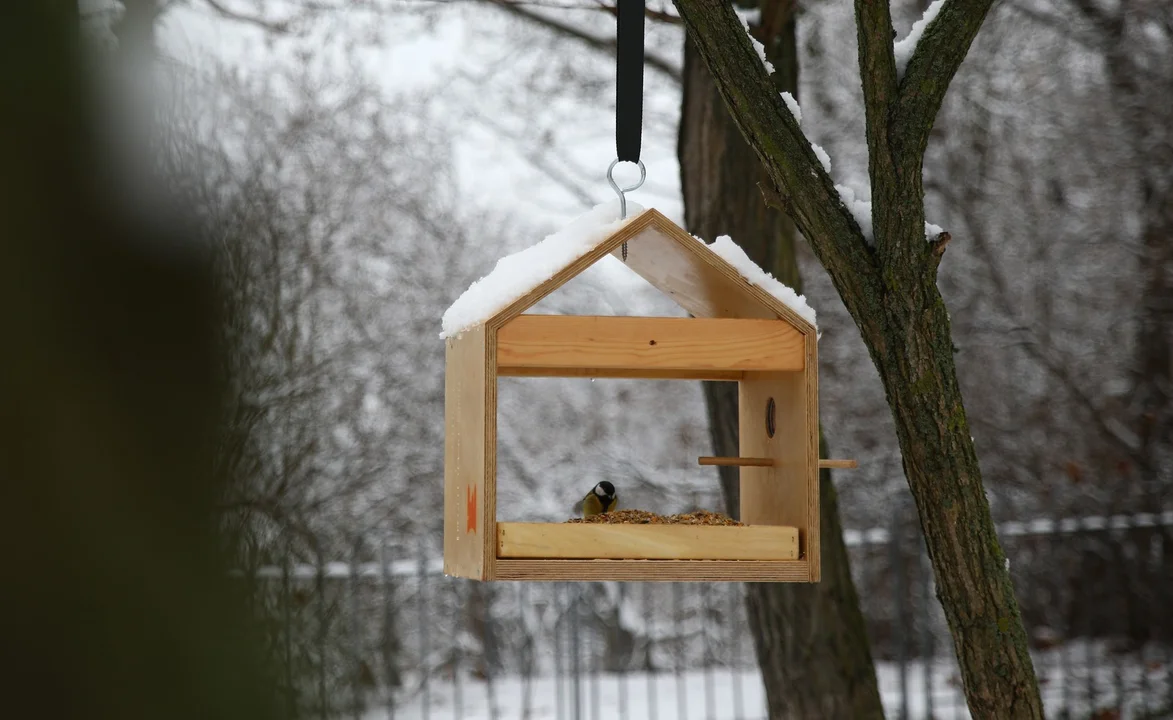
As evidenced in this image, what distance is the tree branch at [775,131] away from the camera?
2.56 m

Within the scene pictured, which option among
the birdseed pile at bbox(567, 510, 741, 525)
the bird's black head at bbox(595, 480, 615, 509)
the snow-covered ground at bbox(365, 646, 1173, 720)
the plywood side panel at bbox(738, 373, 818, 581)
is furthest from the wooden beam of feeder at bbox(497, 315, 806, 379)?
the snow-covered ground at bbox(365, 646, 1173, 720)

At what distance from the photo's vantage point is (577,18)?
766 centimetres

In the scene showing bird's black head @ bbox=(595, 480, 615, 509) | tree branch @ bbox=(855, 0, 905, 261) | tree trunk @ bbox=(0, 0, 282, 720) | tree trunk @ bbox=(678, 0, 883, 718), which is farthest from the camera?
tree trunk @ bbox=(678, 0, 883, 718)

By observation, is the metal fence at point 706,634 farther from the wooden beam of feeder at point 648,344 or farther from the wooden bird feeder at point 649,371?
the wooden beam of feeder at point 648,344

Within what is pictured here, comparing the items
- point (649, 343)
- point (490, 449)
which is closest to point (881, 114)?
point (649, 343)

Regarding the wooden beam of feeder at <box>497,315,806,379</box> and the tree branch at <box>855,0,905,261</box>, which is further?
the tree branch at <box>855,0,905,261</box>

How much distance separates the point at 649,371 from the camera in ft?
8.97

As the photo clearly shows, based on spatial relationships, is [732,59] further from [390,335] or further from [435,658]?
[435,658]

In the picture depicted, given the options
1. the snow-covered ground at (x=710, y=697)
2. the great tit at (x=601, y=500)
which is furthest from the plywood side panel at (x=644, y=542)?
the snow-covered ground at (x=710, y=697)

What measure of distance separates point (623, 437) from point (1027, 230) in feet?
10.9

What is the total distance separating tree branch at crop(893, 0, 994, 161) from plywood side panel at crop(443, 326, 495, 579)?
102 cm

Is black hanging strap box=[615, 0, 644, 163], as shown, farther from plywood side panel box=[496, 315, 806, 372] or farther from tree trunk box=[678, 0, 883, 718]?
tree trunk box=[678, 0, 883, 718]

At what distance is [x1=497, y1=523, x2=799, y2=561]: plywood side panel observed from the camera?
2299 millimetres

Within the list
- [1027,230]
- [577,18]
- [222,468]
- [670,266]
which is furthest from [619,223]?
[1027,230]
